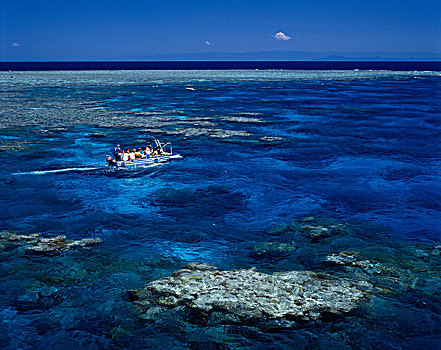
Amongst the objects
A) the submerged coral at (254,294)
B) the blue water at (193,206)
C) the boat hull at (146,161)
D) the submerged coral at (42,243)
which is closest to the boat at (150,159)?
the boat hull at (146,161)

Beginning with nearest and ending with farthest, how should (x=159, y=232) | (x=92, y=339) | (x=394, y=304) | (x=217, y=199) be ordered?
(x=92, y=339), (x=394, y=304), (x=159, y=232), (x=217, y=199)

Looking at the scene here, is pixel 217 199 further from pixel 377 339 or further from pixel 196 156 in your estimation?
pixel 377 339

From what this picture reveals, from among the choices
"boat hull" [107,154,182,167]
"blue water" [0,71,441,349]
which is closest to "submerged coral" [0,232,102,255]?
Result: "blue water" [0,71,441,349]

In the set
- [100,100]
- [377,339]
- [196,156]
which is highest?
[100,100]

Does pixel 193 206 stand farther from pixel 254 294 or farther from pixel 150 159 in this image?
pixel 150 159

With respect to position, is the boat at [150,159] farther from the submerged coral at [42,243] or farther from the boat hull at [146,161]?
the submerged coral at [42,243]

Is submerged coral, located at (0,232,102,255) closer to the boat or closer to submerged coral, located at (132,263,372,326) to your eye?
submerged coral, located at (132,263,372,326)

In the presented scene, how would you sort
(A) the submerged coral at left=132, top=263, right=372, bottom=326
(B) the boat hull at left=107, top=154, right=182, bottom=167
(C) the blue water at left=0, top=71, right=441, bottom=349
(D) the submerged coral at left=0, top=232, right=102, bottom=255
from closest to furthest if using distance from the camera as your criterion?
1. (C) the blue water at left=0, top=71, right=441, bottom=349
2. (A) the submerged coral at left=132, top=263, right=372, bottom=326
3. (D) the submerged coral at left=0, top=232, right=102, bottom=255
4. (B) the boat hull at left=107, top=154, right=182, bottom=167

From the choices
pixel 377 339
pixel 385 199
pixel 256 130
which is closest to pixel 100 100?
pixel 256 130
